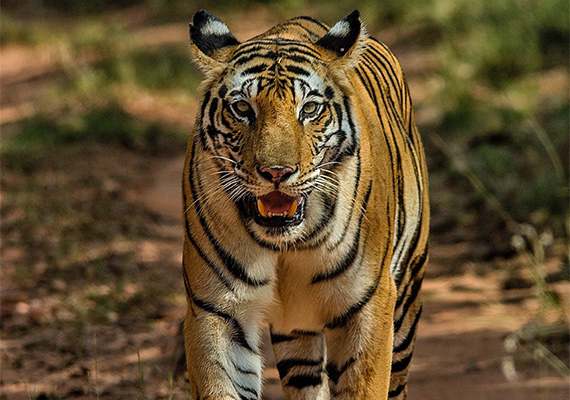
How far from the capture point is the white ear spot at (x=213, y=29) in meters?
3.12

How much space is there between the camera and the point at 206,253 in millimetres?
3066

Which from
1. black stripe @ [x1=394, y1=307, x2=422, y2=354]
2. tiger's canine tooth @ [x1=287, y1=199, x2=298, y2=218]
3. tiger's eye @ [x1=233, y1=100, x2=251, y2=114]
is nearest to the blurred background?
Answer: black stripe @ [x1=394, y1=307, x2=422, y2=354]

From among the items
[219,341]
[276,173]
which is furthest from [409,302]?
[276,173]

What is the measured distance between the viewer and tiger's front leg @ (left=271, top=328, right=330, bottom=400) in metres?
3.83

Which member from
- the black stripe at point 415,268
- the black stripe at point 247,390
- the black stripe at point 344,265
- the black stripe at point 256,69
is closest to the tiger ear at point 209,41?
the black stripe at point 256,69

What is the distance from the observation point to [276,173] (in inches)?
108

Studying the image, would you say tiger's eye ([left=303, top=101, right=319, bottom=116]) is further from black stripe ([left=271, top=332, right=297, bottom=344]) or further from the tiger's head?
black stripe ([left=271, top=332, right=297, bottom=344])

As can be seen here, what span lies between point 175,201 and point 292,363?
13.8ft

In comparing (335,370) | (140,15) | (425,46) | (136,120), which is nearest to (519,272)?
(335,370)

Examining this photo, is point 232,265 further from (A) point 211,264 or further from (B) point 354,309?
(B) point 354,309

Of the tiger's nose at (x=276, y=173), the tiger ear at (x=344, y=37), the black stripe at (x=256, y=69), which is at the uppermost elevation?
the tiger ear at (x=344, y=37)

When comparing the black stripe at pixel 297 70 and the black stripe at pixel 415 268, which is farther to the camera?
the black stripe at pixel 415 268

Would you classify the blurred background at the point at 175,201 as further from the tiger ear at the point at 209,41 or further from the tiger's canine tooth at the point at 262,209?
the tiger ear at the point at 209,41

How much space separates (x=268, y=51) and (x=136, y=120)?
6.70m
